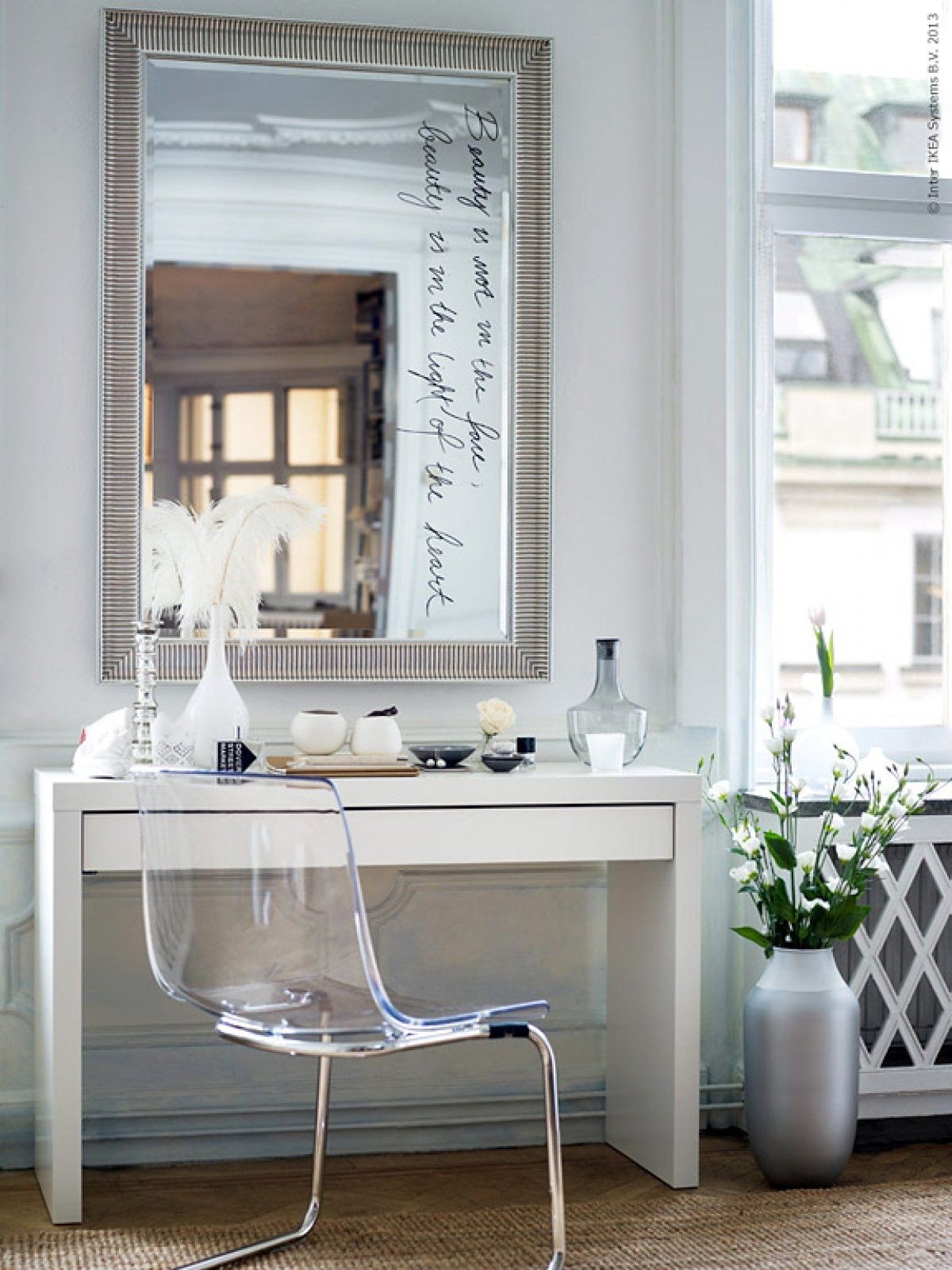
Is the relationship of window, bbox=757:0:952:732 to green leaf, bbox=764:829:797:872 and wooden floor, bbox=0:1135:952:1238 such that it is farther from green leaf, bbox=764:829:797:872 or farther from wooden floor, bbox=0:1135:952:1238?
wooden floor, bbox=0:1135:952:1238

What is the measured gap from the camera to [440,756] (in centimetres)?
280

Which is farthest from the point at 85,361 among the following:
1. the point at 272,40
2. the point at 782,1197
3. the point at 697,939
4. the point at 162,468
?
the point at 782,1197

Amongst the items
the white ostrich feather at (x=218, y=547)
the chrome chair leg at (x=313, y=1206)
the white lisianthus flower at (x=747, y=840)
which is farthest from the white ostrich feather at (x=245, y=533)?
the white lisianthus flower at (x=747, y=840)

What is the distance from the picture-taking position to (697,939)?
2.74m

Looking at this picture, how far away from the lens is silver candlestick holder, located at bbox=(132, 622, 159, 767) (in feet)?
8.42

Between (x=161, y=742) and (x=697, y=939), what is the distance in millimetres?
989

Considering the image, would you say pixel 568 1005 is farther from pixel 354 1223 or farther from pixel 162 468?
pixel 162 468

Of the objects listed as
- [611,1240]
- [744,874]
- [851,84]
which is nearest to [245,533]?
[744,874]

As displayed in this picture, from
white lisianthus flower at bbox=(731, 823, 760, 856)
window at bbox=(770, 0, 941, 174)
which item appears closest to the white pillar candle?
white lisianthus flower at bbox=(731, 823, 760, 856)

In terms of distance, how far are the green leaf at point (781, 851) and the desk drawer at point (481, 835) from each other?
0.68 ft

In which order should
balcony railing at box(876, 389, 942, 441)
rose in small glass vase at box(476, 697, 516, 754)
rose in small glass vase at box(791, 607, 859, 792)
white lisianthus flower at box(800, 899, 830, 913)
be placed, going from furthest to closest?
balcony railing at box(876, 389, 942, 441), rose in small glass vase at box(791, 607, 859, 792), rose in small glass vase at box(476, 697, 516, 754), white lisianthus flower at box(800, 899, 830, 913)

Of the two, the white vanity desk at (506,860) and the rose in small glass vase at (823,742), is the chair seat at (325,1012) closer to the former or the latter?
the white vanity desk at (506,860)

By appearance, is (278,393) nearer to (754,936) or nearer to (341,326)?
(341,326)

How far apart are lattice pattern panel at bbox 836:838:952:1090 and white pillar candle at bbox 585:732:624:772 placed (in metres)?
0.60
